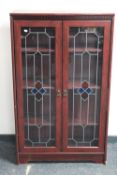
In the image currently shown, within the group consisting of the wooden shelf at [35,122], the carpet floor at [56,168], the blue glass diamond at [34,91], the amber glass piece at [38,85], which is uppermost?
the amber glass piece at [38,85]

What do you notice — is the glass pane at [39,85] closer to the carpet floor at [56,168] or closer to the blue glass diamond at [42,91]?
the blue glass diamond at [42,91]

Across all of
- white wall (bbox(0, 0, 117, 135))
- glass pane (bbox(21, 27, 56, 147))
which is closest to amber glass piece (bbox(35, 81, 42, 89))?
glass pane (bbox(21, 27, 56, 147))

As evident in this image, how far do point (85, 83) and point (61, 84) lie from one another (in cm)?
22

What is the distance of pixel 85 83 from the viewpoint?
8.20 ft

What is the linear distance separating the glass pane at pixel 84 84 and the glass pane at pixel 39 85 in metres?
0.17

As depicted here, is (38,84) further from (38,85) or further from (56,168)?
(56,168)

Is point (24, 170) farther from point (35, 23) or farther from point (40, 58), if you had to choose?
point (35, 23)

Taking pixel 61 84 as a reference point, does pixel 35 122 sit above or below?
below

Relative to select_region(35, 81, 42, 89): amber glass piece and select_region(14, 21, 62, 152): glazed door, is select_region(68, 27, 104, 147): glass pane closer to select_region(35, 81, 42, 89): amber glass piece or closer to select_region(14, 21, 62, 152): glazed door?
select_region(14, 21, 62, 152): glazed door

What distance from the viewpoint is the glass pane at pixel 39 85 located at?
2381 millimetres

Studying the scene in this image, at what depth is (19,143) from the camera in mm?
2643

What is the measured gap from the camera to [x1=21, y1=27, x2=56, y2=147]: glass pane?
2.38 meters
